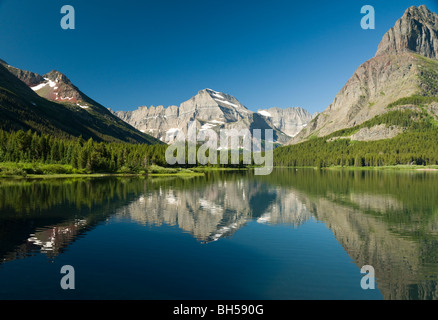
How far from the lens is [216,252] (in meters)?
24.6

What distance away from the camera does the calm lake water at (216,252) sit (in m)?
17.0

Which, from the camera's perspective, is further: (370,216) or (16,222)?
(370,216)

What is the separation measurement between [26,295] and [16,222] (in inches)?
Answer: 899

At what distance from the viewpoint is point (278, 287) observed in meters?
17.5

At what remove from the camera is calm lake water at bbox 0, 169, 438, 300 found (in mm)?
17047

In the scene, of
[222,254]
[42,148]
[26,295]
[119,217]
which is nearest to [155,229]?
[119,217]

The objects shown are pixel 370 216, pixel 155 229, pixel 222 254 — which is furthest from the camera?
pixel 370 216

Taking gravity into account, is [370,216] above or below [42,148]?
below

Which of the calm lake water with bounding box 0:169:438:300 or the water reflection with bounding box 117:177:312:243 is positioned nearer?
the calm lake water with bounding box 0:169:438:300

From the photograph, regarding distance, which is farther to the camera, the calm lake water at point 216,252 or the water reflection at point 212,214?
the water reflection at point 212,214

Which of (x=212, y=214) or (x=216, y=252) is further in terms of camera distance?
(x=212, y=214)

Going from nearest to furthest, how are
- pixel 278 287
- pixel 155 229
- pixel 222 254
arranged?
pixel 278 287 < pixel 222 254 < pixel 155 229
